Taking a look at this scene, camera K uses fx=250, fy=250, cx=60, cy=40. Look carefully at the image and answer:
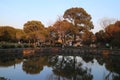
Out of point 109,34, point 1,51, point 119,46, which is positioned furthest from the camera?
point 109,34

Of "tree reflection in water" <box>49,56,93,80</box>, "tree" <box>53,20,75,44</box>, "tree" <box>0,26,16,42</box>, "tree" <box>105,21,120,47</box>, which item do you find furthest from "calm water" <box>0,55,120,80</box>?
"tree" <box>0,26,16,42</box>

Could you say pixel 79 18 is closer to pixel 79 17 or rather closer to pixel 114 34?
pixel 79 17

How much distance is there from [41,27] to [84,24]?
57.4 ft

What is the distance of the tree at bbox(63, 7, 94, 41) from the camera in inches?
2436

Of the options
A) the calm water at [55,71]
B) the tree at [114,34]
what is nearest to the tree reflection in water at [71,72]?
the calm water at [55,71]

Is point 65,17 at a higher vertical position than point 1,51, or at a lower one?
higher

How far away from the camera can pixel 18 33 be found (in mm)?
66062

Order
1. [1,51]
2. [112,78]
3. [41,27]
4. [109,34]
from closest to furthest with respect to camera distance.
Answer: [112,78] < [1,51] < [109,34] < [41,27]

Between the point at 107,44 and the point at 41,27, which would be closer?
the point at 107,44

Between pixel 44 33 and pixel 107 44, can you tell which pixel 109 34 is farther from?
pixel 44 33

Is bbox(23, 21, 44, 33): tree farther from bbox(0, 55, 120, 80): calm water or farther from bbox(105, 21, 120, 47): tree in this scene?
bbox(0, 55, 120, 80): calm water

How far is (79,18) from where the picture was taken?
205 feet

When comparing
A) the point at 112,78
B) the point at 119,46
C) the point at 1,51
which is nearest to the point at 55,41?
the point at 119,46

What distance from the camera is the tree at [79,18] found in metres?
61.9
